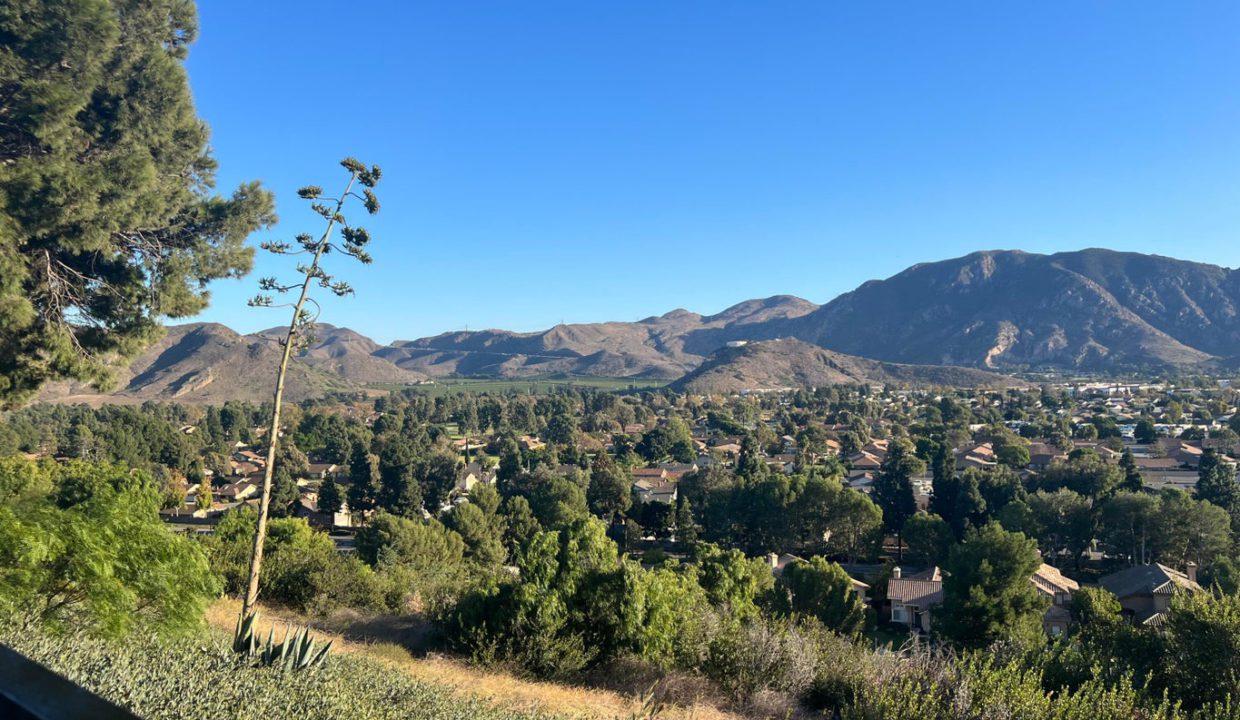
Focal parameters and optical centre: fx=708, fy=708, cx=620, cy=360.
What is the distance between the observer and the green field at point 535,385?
151 metres

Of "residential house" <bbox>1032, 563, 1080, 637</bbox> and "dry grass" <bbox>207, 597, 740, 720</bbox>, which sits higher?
"dry grass" <bbox>207, 597, 740, 720</bbox>

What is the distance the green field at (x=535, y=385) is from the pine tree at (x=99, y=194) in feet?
433

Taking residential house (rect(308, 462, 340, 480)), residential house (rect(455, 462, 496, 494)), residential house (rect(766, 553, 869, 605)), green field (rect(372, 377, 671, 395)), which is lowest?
residential house (rect(766, 553, 869, 605))

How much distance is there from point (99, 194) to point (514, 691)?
867 centimetres

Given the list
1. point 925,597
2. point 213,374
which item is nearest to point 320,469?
point 925,597

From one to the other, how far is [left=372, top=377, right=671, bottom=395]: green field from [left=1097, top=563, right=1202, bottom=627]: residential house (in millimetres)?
123491

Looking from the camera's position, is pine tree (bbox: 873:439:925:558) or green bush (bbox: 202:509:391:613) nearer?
green bush (bbox: 202:509:391:613)

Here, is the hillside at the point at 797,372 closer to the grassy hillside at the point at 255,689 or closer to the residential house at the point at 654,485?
the residential house at the point at 654,485

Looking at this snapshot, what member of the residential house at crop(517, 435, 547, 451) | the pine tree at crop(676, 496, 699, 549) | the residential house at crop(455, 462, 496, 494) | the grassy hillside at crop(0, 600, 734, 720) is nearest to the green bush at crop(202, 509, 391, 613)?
the grassy hillside at crop(0, 600, 734, 720)

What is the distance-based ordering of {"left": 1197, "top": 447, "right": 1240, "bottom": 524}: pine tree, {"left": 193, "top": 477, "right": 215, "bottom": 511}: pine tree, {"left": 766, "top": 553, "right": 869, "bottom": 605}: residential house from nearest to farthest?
{"left": 766, "top": 553, "right": 869, "bottom": 605}: residential house
{"left": 1197, "top": 447, "right": 1240, "bottom": 524}: pine tree
{"left": 193, "top": 477, "right": 215, "bottom": 511}: pine tree

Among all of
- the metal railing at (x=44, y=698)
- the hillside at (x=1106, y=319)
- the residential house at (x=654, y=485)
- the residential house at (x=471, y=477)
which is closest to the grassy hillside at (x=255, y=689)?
the metal railing at (x=44, y=698)

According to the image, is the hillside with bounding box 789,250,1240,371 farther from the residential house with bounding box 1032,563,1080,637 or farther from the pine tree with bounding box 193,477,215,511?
the pine tree with bounding box 193,477,215,511

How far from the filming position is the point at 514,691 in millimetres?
7188

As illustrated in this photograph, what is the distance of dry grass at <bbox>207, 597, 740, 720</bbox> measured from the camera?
21.3ft
